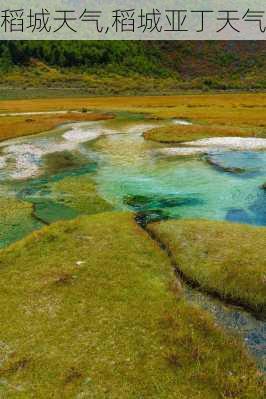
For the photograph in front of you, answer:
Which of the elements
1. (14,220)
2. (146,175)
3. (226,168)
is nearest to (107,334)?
(14,220)

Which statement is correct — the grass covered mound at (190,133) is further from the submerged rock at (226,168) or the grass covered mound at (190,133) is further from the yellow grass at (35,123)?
the yellow grass at (35,123)

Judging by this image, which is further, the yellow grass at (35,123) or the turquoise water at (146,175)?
the yellow grass at (35,123)

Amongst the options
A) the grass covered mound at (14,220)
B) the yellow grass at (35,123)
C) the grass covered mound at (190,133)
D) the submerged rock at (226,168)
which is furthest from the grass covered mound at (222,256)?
the yellow grass at (35,123)

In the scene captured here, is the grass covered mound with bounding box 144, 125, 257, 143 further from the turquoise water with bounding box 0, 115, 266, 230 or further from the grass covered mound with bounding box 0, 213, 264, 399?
the grass covered mound with bounding box 0, 213, 264, 399

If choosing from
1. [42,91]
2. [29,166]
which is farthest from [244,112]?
[42,91]

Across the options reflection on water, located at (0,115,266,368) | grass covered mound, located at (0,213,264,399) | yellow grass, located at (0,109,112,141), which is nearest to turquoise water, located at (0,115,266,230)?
reflection on water, located at (0,115,266,368)

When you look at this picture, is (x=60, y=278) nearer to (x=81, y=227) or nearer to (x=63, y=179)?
(x=81, y=227)
